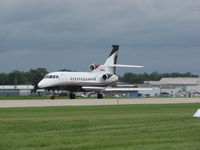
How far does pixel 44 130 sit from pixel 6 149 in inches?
236

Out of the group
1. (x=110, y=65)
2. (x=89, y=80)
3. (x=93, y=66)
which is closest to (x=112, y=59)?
(x=110, y=65)

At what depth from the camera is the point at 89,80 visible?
89062 mm

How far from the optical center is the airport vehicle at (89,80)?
8419 cm

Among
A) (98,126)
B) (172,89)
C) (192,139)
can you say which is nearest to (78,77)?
(98,126)

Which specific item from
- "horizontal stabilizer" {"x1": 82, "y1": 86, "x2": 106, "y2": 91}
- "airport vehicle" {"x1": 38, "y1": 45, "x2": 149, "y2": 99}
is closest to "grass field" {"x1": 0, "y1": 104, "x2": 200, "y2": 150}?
"airport vehicle" {"x1": 38, "y1": 45, "x2": 149, "y2": 99}

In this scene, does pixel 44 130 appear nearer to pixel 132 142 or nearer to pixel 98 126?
pixel 98 126

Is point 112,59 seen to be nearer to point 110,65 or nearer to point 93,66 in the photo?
point 110,65

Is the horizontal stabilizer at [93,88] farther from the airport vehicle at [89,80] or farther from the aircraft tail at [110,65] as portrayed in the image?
the aircraft tail at [110,65]

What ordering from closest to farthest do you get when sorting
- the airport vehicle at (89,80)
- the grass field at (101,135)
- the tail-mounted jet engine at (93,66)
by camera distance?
the grass field at (101,135), the airport vehicle at (89,80), the tail-mounted jet engine at (93,66)

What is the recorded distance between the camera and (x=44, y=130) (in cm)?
2359

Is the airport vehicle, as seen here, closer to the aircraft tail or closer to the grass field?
the aircraft tail

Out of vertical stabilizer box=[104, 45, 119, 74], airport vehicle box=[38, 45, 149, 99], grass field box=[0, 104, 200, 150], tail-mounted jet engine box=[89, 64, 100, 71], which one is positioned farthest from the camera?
vertical stabilizer box=[104, 45, 119, 74]

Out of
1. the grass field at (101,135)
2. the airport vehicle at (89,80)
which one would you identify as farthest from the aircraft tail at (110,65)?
the grass field at (101,135)

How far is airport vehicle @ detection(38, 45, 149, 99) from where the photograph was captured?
276ft
